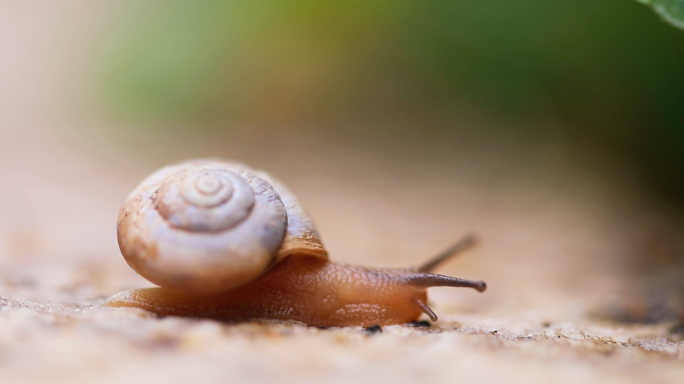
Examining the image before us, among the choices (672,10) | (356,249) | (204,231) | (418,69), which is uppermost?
(418,69)

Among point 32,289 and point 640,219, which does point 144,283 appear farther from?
point 640,219

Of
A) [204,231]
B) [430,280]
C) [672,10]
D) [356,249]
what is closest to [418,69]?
[356,249]

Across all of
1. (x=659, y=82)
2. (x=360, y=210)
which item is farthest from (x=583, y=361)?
(x=659, y=82)

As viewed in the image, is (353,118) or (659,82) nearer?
(659,82)

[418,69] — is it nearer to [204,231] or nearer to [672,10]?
[672,10]

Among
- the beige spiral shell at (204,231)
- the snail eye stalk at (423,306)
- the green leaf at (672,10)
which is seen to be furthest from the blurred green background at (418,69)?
the beige spiral shell at (204,231)

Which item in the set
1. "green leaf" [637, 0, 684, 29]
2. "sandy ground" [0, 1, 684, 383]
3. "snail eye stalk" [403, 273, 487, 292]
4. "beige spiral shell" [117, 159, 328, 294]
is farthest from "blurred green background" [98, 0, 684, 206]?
"beige spiral shell" [117, 159, 328, 294]

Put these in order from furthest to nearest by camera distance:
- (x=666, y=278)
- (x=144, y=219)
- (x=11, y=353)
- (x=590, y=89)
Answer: (x=590, y=89), (x=666, y=278), (x=144, y=219), (x=11, y=353)
